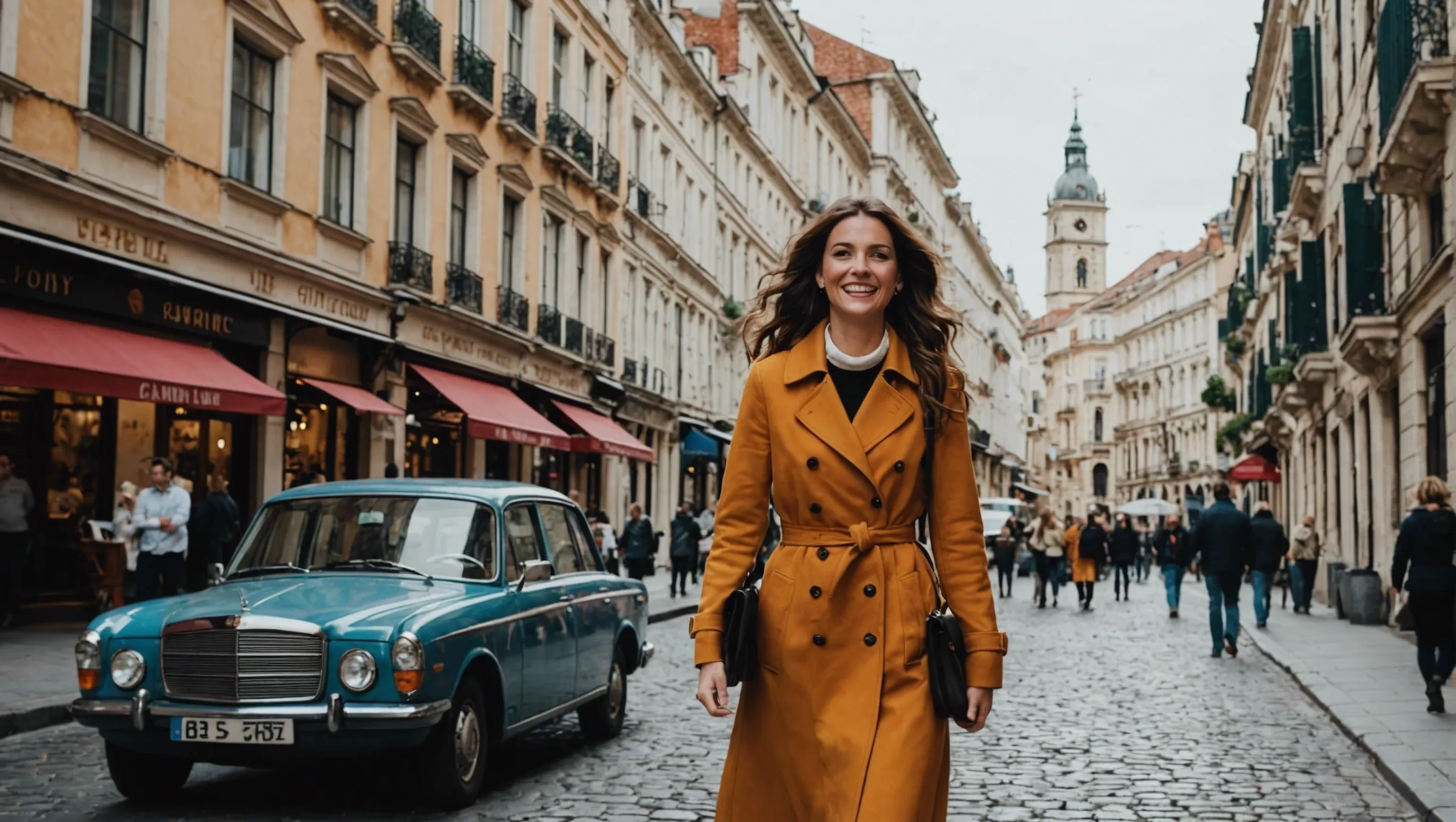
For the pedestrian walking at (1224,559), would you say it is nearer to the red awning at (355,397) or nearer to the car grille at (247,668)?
the red awning at (355,397)

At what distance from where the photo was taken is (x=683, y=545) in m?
26.4

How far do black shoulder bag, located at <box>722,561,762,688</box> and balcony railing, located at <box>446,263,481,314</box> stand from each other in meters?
22.6

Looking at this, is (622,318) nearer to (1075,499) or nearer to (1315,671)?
(1315,671)

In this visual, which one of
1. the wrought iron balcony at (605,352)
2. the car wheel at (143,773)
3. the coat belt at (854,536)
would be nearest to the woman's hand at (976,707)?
the coat belt at (854,536)

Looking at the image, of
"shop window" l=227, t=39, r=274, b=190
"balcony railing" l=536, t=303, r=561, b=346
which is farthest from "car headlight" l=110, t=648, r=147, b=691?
"balcony railing" l=536, t=303, r=561, b=346

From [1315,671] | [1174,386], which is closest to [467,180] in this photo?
[1315,671]

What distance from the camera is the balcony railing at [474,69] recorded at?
26.5 meters

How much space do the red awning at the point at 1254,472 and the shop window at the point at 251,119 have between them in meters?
25.1

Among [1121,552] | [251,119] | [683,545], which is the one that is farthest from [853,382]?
[1121,552]

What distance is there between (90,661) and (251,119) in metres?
13.9

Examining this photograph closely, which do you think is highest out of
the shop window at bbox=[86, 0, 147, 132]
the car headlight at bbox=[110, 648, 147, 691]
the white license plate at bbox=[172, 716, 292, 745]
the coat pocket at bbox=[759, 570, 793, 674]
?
the shop window at bbox=[86, 0, 147, 132]

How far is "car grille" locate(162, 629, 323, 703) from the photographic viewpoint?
7.21 meters

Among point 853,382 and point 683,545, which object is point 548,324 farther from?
point 853,382

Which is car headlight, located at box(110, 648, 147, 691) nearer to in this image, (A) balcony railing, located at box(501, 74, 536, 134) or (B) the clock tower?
(A) balcony railing, located at box(501, 74, 536, 134)
